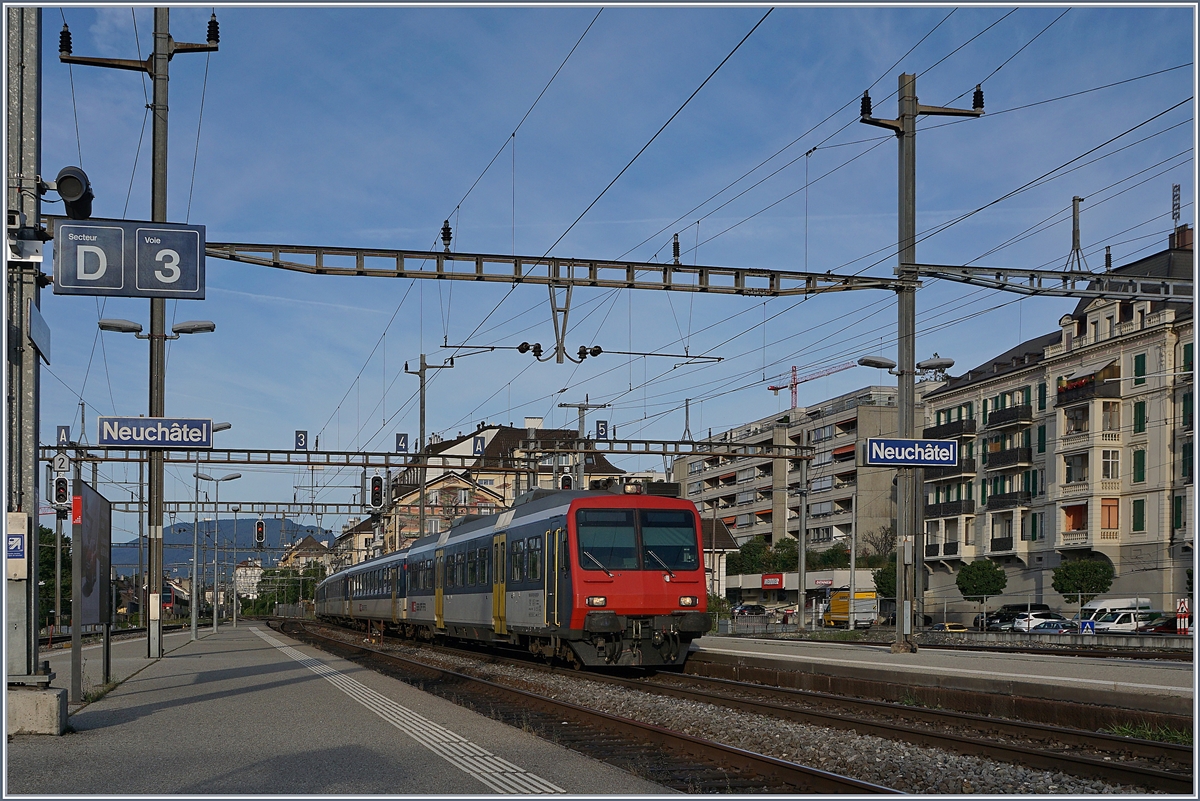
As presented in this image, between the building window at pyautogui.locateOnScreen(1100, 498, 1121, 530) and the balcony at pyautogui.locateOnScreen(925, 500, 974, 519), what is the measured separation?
14.1 m

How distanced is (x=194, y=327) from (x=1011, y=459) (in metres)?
54.3

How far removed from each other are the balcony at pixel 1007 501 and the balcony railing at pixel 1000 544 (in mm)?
1769

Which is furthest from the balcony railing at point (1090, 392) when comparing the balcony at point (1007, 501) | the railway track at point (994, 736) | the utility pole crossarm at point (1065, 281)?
the railway track at point (994, 736)

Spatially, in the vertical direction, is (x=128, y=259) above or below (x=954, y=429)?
above

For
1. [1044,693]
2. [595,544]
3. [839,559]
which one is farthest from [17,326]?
[839,559]

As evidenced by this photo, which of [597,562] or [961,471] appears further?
[961,471]

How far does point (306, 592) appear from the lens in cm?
13575

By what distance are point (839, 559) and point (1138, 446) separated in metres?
32.7

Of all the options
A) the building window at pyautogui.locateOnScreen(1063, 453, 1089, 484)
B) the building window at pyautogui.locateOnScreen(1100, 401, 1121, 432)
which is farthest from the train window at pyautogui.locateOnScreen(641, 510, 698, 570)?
the building window at pyautogui.locateOnScreen(1063, 453, 1089, 484)

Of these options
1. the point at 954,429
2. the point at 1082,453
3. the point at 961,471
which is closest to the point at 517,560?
the point at 1082,453

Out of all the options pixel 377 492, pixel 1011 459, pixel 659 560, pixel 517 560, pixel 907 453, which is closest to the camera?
pixel 659 560

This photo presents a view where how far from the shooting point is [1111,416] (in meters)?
61.4

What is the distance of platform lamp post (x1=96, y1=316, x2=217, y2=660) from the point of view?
25641 millimetres

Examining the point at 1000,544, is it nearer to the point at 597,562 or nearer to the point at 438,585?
the point at 438,585
